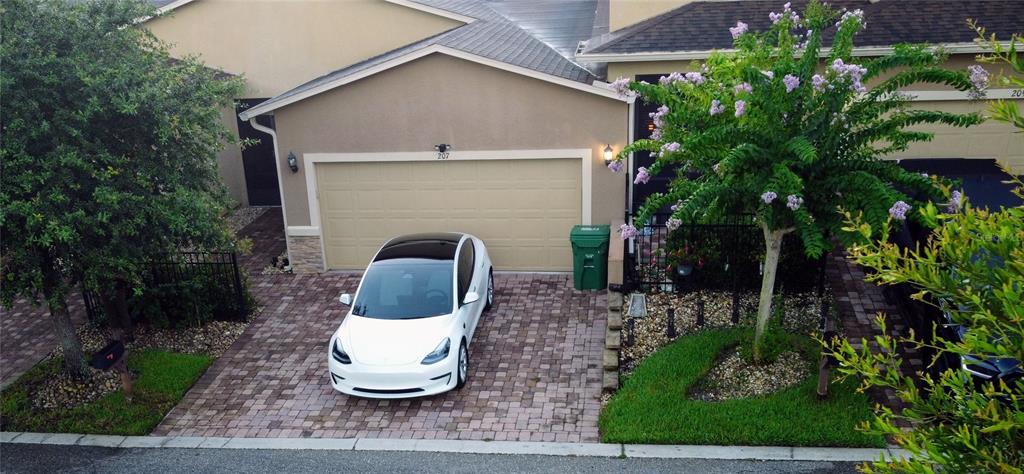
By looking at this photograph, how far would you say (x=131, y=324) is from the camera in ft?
36.1

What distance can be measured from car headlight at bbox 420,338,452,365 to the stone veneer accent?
5.07m

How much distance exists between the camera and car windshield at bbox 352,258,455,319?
948 centimetres

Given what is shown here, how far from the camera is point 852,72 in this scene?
7.20m

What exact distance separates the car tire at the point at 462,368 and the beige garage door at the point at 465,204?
374 centimetres

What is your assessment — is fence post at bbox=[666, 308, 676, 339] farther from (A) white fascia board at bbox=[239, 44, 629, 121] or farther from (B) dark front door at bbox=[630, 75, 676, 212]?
(B) dark front door at bbox=[630, 75, 676, 212]

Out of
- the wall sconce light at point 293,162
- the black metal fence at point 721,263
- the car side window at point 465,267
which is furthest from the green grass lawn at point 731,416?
the wall sconce light at point 293,162

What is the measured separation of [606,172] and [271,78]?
27.0 ft

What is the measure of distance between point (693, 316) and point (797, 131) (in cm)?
346

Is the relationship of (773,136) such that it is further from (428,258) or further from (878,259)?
(428,258)

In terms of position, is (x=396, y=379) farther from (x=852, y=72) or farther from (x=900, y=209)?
(x=852, y=72)

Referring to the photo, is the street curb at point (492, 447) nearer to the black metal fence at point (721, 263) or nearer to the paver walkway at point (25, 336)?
the paver walkway at point (25, 336)

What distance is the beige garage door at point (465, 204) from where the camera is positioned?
12539 millimetres

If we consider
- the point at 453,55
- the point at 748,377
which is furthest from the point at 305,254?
the point at 748,377

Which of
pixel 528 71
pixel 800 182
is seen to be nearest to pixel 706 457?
pixel 800 182
